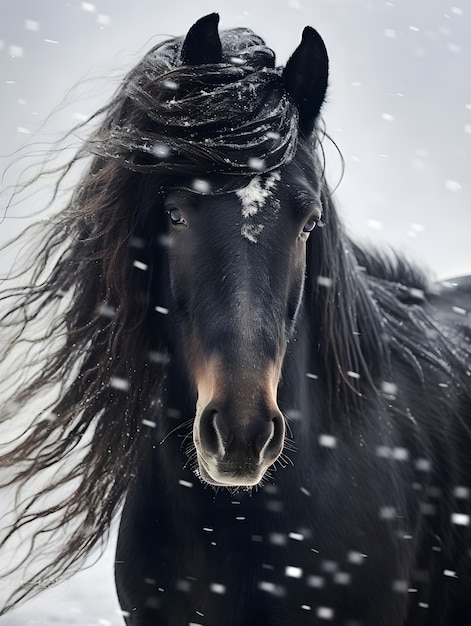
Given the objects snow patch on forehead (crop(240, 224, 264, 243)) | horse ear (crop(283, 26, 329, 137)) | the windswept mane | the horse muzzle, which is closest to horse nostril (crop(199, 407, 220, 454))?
the horse muzzle

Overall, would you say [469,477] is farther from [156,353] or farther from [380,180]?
[380,180]

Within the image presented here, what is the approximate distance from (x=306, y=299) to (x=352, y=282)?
0.67ft

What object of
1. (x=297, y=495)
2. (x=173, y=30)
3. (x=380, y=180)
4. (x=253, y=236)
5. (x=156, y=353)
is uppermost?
(x=253, y=236)

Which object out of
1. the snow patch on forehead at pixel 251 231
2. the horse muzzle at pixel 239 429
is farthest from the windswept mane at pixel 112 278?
Result: the horse muzzle at pixel 239 429

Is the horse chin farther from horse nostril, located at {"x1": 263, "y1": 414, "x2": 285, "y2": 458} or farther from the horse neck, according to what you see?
the horse neck

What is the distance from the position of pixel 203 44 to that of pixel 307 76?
329 millimetres

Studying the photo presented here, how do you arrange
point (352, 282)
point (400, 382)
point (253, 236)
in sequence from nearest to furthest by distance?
point (253, 236), point (352, 282), point (400, 382)

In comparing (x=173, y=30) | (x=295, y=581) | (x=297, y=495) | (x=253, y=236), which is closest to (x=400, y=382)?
(x=297, y=495)

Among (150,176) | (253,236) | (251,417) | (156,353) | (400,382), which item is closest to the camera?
(251,417)

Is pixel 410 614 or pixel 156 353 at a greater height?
pixel 156 353

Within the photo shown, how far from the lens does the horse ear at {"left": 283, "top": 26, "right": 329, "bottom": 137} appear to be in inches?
80.9

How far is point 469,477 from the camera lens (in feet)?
8.45

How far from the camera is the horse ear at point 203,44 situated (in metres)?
1.93

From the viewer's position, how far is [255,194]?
5.97 ft
